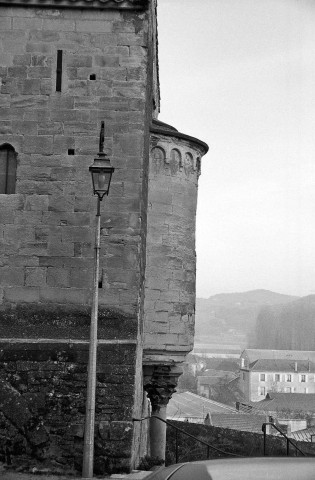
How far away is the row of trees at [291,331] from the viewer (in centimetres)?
16962

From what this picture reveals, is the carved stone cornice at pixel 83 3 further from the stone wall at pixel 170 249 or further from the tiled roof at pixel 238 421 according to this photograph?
the tiled roof at pixel 238 421

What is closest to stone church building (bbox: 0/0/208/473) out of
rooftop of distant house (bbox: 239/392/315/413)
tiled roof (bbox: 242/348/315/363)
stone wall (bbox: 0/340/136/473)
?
stone wall (bbox: 0/340/136/473)

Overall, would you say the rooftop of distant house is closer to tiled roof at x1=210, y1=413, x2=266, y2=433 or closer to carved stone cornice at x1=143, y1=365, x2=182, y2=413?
tiled roof at x1=210, y1=413, x2=266, y2=433

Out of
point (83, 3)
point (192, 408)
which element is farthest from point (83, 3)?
point (192, 408)

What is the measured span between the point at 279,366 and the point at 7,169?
113 metres

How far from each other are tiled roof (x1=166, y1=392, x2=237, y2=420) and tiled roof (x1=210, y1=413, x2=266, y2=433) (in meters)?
15.9

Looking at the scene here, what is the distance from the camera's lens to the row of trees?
170 metres

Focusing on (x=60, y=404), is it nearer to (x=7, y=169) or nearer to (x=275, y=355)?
(x=7, y=169)

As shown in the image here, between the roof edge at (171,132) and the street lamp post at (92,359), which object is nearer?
the street lamp post at (92,359)

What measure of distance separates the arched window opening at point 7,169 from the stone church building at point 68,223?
15mm

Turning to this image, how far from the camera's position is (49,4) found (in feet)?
36.6

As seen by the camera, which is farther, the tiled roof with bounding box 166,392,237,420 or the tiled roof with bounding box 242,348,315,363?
the tiled roof with bounding box 242,348,315,363

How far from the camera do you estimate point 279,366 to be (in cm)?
11956

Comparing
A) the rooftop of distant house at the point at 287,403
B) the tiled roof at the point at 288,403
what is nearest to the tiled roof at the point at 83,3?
the rooftop of distant house at the point at 287,403
